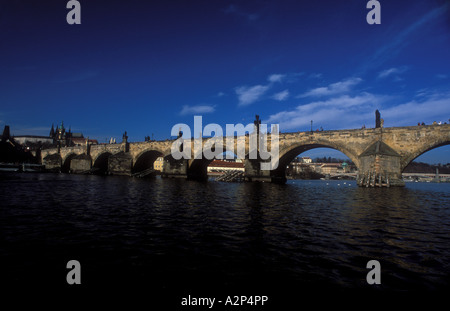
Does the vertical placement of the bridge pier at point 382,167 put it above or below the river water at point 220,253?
above

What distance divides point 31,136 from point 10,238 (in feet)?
668

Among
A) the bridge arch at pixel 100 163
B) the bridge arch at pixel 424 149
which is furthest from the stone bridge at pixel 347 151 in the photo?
the bridge arch at pixel 100 163

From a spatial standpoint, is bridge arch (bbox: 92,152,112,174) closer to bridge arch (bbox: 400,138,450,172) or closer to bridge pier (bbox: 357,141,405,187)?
bridge pier (bbox: 357,141,405,187)

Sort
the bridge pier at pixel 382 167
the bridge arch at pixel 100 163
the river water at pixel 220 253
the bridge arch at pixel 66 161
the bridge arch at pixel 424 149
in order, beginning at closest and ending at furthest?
the river water at pixel 220 253
the bridge arch at pixel 424 149
the bridge pier at pixel 382 167
the bridge arch at pixel 100 163
the bridge arch at pixel 66 161

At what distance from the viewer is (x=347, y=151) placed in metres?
31.4

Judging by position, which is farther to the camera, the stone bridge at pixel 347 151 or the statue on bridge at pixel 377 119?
the statue on bridge at pixel 377 119

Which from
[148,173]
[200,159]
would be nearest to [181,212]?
[200,159]

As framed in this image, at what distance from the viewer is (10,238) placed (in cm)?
594

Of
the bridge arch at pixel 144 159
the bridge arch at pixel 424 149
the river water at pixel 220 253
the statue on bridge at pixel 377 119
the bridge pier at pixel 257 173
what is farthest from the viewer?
the bridge arch at pixel 144 159

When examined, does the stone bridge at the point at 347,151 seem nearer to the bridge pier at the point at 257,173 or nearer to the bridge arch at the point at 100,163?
the bridge pier at the point at 257,173

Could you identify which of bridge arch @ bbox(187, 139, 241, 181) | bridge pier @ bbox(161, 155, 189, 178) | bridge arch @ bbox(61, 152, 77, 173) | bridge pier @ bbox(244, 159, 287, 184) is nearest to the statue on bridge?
bridge pier @ bbox(244, 159, 287, 184)

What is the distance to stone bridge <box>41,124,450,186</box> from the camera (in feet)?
88.5

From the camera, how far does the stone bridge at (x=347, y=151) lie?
88.5 feet
